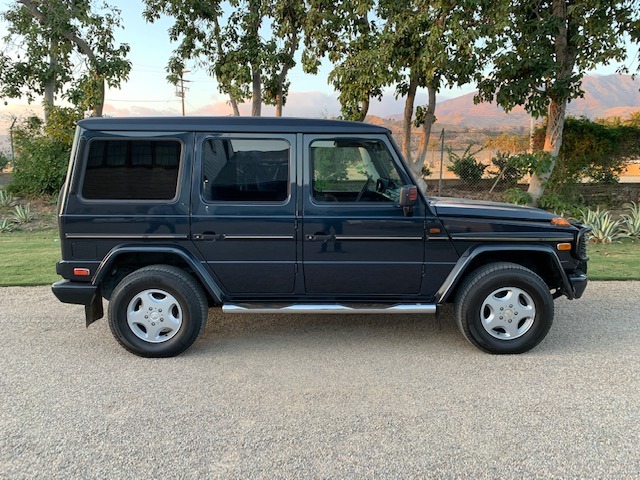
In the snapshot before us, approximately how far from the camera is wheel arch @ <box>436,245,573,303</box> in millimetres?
4090

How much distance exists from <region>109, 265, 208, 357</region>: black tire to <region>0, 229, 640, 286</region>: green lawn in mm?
3000

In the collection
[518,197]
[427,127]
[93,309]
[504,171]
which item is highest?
[427,127]

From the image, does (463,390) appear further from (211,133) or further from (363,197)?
(211,133)

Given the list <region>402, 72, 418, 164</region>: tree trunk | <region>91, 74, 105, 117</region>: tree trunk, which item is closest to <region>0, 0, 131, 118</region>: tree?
<region>91, 74, 105, 117</region>: tree trunk

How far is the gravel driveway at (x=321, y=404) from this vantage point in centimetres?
267

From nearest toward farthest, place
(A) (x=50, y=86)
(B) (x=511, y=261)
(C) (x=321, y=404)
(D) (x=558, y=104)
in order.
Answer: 1. (C) (x=321, y=404)
2. (B) (x=511, y=261)
3. (D) (x=558, y=104)
4. (A) (x=50, y=86)

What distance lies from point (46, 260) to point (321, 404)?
19.8 ft

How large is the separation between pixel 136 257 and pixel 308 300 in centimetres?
151

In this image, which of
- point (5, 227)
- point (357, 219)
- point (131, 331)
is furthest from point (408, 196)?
point (5, 227)

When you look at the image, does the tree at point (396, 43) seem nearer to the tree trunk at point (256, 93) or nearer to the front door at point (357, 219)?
the tree trunk at point (256, 93)

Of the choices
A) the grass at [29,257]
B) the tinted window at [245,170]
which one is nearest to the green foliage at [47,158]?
the grass at [29,257]

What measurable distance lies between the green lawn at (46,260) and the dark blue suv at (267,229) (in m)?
3.01

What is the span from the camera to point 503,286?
406 cm

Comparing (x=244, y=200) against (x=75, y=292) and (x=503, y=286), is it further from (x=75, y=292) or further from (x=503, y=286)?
(x=503, y=286)
